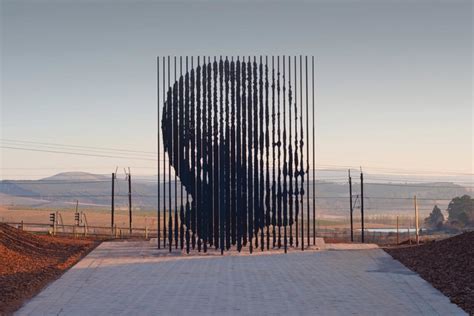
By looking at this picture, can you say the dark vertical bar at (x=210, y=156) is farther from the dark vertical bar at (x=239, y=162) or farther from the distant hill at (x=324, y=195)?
the distant hill at (x=324, y=195)

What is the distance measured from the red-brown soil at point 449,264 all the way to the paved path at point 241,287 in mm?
268

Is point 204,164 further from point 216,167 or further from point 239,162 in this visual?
point 239,162

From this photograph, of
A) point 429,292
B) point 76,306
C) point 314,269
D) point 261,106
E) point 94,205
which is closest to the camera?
point 76,306

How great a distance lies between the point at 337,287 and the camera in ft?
45.7

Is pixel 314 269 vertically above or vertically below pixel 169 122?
below

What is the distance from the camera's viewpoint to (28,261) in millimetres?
18094

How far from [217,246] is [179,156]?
278 centimetres

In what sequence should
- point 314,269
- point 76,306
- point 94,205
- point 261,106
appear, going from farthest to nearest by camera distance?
point 94,205, point 261,106, point 314,269, point 76,306

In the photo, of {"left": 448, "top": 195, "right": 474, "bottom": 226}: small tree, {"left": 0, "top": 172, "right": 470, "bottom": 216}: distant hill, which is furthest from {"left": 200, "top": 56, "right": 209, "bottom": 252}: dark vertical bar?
{"left": 0, "top": 172, "right": 470, "bottom": 216}: distant hill

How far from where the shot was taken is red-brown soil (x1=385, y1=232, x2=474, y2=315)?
511 inches

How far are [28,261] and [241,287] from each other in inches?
268

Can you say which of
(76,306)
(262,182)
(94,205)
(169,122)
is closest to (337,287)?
(76,306)

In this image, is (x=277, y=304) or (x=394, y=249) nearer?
(x=277, y=304)

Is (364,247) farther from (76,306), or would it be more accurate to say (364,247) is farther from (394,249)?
(76,306)
